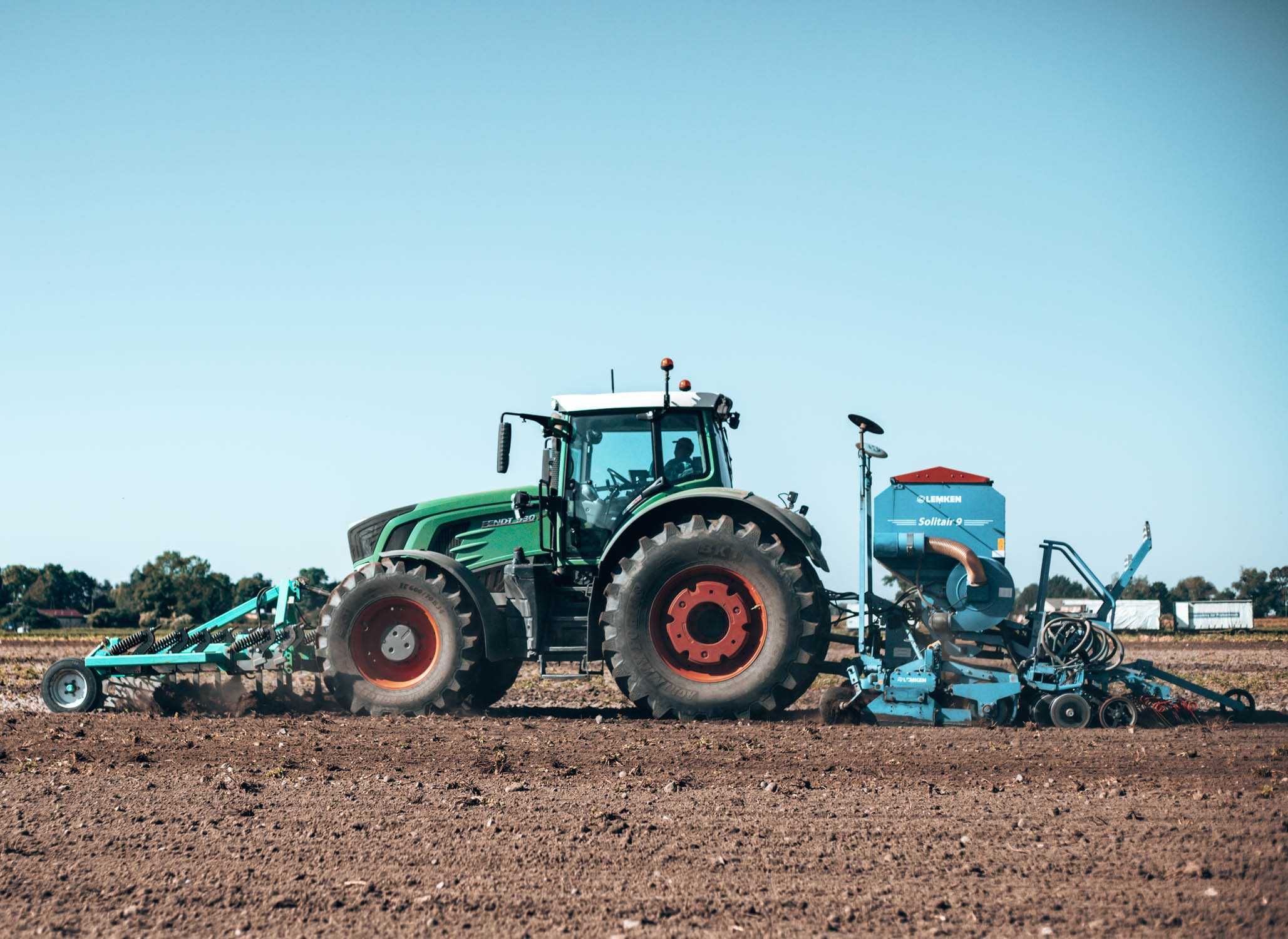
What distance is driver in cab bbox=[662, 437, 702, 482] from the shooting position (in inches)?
421

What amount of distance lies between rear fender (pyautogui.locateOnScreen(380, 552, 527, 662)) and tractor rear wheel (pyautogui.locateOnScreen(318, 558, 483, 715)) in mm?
102

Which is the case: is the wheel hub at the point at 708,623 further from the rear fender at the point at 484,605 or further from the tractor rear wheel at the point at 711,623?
the rear fender at the point at 484,605

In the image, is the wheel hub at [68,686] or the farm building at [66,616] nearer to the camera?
the wheel hub at [68,686]

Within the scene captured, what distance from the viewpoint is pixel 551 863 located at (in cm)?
543

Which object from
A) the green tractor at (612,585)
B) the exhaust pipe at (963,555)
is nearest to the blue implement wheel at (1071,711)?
the exhaust pipe at (963,555)

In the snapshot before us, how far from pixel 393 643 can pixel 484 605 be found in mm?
945

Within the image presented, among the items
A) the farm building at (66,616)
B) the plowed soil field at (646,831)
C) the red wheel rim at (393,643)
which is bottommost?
the farm building at (66,616)

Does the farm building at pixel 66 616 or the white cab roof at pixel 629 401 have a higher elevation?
the white cab roof at pixel 629 401

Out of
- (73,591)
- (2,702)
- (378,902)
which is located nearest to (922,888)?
(378,902)

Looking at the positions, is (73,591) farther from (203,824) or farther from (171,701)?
(203,824)

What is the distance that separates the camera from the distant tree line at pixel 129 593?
51375 millimetres

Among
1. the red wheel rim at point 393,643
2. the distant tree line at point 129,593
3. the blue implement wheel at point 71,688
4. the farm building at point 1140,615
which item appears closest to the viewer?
the red wheel rim at point 393,643

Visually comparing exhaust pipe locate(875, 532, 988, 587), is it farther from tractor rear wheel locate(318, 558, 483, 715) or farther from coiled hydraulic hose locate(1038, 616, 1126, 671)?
tractor rear wheel locate(318, 558, 483, 715)

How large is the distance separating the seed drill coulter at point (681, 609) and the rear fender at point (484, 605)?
0.8 inches
